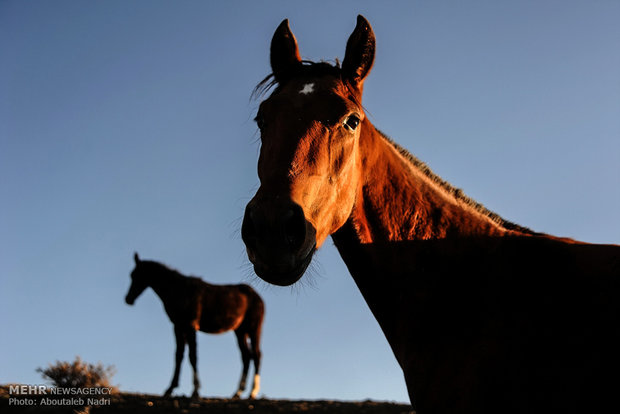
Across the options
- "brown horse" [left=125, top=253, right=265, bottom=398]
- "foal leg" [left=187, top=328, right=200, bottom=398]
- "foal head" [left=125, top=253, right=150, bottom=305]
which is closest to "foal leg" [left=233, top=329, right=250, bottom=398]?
"brown horse" [left=125, top=253, right=265, bottom=398]

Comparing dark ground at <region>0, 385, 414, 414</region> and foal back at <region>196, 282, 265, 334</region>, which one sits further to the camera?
foal back at <region>196, 282, 265, 334</region>

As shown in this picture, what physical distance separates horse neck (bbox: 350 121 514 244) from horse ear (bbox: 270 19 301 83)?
0.73 metres

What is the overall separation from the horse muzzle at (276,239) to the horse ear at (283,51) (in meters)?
1.36

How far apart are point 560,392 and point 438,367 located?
555 millimetres

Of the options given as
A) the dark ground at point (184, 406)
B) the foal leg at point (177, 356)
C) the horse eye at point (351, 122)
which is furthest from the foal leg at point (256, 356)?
the horse eye at point (351, 122)

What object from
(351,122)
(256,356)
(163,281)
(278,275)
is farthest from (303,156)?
(256,356)

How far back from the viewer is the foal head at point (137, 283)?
60.5 feet

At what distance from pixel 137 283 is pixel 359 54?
55.6ft

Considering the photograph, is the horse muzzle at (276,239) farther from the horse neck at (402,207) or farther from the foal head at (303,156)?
the horse neck at (402,207)

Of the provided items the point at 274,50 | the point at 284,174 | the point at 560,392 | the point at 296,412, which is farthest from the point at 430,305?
the point at 296,412

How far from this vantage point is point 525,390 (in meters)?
2.33

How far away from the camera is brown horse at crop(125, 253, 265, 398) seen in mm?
17219

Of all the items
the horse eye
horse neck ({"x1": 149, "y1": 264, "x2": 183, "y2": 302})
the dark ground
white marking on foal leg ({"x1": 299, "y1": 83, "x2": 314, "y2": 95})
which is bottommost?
the dark ground

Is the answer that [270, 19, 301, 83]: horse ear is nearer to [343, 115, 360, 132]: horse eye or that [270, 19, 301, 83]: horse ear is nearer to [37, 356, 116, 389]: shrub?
[343, 115, 360, 132]: horse eye
